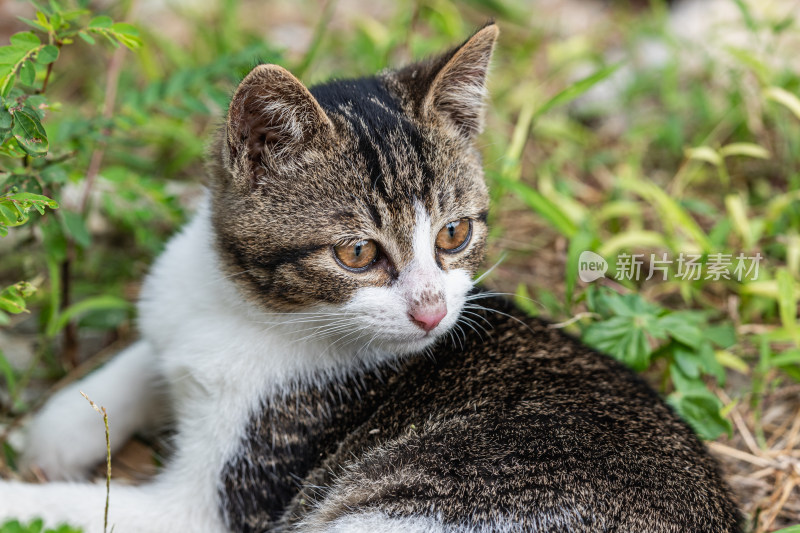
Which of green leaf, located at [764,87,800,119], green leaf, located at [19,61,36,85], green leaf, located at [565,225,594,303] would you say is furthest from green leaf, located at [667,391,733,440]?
green leaf, located at [19,61,36,85]

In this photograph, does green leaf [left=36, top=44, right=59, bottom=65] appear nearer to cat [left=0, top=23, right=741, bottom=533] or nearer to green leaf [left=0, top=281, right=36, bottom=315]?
cat [left=0, top=23, right=741, bottom=533]

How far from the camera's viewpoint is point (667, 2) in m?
7.08

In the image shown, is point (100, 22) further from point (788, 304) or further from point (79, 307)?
point (788, 304)

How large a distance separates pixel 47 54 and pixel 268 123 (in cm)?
83

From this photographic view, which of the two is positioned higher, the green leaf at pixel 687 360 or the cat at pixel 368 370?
the cat at pixel 368 370

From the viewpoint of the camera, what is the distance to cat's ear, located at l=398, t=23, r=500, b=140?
9.07 ft

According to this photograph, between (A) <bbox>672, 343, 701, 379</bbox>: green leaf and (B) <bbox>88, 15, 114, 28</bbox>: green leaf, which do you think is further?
(A) <bbox>672, 343, 701, 379</bbox>: green leaf

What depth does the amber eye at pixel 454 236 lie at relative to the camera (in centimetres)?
268

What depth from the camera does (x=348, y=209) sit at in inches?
99.9

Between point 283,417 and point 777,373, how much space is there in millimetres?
2581

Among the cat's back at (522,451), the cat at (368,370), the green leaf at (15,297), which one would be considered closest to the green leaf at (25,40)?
the cat at (368,370)

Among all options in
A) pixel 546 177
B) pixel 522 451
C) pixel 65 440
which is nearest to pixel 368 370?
pixel 522 451

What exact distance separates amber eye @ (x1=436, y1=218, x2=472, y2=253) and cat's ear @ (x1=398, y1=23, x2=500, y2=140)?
1.49 ft

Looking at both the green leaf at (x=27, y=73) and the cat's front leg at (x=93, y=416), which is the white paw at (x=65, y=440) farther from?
the green leaf at (x=27, y=73)
